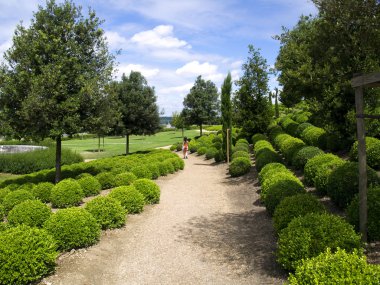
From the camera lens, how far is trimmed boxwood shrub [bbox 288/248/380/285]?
3783mm

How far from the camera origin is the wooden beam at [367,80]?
5.49 metres

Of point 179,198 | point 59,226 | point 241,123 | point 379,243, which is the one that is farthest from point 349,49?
point 241,123

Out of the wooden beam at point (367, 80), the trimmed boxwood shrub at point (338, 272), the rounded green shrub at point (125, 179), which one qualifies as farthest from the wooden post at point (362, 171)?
the rounded green shrub at point (125, 179)

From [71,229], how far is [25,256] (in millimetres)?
1522

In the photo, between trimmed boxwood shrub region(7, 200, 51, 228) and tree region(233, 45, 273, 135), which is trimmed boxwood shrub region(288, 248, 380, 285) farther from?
tree region(233, 45, 273, 135)

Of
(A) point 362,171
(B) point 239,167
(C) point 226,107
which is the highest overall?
(C) point 226,107

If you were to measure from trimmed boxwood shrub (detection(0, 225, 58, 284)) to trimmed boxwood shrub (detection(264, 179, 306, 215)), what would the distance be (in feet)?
17.3

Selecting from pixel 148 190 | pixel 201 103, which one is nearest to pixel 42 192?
pixel 148 190

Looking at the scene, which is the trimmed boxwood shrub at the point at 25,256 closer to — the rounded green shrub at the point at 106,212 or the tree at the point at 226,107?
the rounded green shrub at the point at 106,212

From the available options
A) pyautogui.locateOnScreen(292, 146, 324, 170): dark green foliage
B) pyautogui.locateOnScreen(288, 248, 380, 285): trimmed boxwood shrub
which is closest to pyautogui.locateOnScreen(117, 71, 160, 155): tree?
pyautogui.locateOnScreen(292, 146, 324, 170): dark green foliage

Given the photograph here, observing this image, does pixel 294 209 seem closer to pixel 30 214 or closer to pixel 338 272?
pixel 338 272

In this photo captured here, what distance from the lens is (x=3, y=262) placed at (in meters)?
5.26

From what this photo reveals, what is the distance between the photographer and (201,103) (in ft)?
133

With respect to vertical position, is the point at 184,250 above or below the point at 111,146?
below
